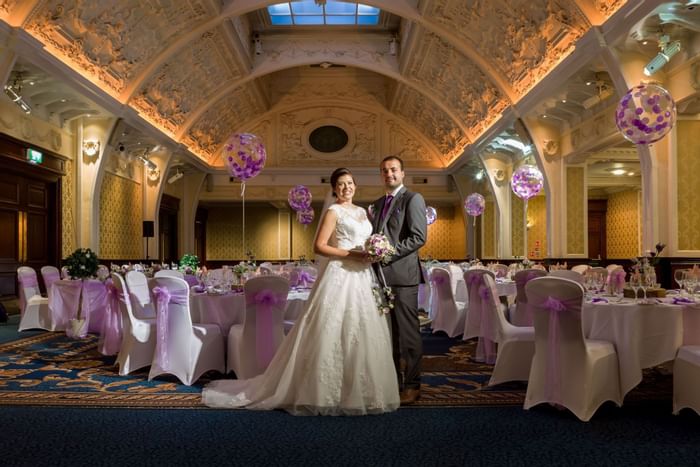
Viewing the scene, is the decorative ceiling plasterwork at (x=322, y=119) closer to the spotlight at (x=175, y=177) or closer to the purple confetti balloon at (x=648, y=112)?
the spotlight at (x=175, y=177)

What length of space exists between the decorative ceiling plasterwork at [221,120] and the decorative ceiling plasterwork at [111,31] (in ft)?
14.0

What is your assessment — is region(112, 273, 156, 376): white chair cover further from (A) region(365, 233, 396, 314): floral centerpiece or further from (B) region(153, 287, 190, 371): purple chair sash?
(A) region(365, 233, 396, 314): floral centerpiece

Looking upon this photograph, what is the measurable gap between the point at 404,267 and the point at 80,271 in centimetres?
528

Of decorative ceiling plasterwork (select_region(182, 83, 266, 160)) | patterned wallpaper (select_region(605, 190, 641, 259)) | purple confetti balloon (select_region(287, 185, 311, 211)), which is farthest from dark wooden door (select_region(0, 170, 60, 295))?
patterned wallpaper (select_region(605, 190, 641, 259))

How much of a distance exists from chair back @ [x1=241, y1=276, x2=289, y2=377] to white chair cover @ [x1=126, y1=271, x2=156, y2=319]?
1.58 metres

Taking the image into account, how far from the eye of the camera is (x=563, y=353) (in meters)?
3.56

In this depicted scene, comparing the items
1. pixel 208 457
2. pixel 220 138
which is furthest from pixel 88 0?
pixel 220 138

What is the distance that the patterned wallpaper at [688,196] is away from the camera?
745 cm

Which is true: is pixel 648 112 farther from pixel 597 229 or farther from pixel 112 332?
pixel 597 229

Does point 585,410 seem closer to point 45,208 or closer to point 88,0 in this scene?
point 88,0

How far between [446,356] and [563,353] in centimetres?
229

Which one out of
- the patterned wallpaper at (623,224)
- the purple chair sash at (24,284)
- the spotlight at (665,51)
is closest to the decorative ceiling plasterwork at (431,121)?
the patterned wallpaper at (623,224)

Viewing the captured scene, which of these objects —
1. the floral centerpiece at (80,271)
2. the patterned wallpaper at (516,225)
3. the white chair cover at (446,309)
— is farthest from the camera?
the patterned wallpaper at (516,225)

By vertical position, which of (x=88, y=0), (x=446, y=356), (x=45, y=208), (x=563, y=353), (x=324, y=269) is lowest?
(x=446, y=356)
